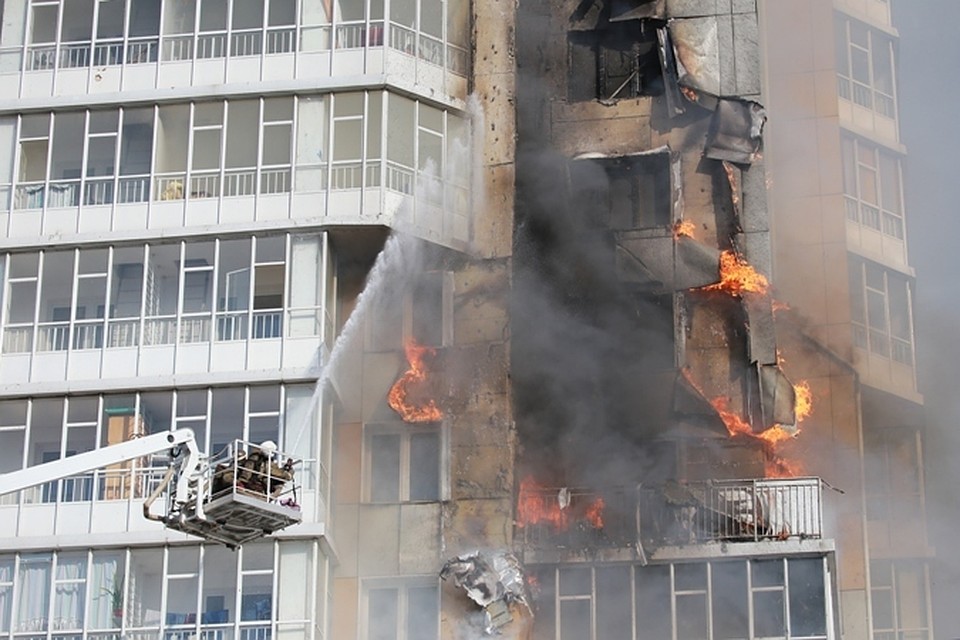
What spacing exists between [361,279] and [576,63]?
8796mm

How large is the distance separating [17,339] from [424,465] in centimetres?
1022

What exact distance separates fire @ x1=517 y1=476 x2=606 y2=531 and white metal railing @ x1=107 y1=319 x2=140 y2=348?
986 centimetres

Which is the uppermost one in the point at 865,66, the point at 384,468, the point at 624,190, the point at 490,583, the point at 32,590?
the point at 865,66

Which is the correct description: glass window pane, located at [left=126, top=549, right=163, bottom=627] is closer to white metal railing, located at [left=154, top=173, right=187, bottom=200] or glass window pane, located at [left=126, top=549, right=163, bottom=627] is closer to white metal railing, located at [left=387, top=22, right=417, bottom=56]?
white metal railing, located at [left=154, top=173, right=187, bottom=200]

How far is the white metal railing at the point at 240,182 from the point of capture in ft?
168

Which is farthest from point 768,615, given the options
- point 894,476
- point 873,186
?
point 873,186

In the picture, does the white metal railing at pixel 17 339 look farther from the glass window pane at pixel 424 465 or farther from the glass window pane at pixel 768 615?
the glass window pane at pixel 768 615

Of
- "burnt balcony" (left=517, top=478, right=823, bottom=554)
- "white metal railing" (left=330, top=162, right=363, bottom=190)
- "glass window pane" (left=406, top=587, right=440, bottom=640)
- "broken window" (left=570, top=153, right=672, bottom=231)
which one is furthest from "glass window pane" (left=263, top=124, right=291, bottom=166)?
"glass window pane" (left=406, top=587, right=440, bottom=640)

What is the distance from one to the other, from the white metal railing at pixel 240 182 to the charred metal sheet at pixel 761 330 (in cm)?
1239

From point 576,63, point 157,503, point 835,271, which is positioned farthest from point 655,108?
point 157,503

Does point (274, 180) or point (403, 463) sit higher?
point (274, 180)

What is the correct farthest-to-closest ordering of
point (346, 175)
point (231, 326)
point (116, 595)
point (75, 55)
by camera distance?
1. point (75, 55)
2. point (346, 175)
3. point (231, 326)
4. point (116, 595)

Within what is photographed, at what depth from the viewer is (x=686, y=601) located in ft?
160

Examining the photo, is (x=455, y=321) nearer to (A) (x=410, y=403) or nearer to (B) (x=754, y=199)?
(A) (x=410, y=403)
